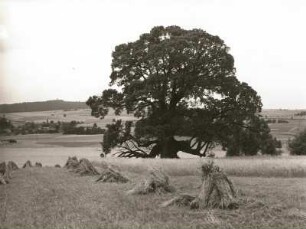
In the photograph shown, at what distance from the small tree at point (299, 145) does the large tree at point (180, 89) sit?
1705 cm

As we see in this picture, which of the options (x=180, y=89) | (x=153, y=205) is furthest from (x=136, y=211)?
(x=180, y=89)

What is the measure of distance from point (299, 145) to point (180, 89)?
72.8 ft

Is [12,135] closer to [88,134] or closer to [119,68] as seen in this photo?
[88,134]

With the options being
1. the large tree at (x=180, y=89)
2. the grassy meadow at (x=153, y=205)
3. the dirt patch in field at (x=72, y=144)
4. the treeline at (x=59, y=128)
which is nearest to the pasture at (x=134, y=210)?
the grassy meadow at (x=153, y=205)

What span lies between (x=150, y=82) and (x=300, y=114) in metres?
66.0

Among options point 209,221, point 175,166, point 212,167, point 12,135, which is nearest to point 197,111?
point 175,166

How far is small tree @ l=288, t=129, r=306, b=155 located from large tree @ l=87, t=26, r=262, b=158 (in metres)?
17.0

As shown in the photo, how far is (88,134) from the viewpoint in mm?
90688

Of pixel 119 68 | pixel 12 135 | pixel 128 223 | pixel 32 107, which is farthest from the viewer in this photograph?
pixel 32 107

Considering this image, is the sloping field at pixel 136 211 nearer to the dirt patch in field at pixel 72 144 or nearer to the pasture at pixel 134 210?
the pasture at pixel 134 210

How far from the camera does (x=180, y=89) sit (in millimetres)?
42094

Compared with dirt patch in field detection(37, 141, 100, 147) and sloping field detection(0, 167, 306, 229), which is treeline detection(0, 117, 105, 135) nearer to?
dirt patch in field detection(37, 141, 100, 147)

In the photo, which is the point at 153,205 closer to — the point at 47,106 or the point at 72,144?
the point at 72,144

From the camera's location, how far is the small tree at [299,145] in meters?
58.3
